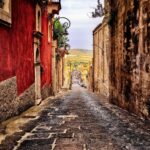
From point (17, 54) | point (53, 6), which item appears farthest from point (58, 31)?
A: point (17, 54)

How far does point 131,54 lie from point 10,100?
4.66 metres

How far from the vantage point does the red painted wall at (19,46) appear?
31.6ft

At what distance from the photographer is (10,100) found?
10.1 m

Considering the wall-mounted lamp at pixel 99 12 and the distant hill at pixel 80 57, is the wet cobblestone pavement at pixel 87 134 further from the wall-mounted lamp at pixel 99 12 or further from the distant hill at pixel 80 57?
the distant hill at pixel 80 57

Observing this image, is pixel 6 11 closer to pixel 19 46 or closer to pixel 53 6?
pixel 19 46

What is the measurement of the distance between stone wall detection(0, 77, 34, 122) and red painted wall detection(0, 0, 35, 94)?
0.70 feet

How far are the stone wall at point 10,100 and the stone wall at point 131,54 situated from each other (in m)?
3.83

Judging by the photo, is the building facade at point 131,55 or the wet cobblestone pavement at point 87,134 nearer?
the wet cobblestone pavement at point 87,134

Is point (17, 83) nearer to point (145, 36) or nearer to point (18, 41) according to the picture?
point (18, 41)

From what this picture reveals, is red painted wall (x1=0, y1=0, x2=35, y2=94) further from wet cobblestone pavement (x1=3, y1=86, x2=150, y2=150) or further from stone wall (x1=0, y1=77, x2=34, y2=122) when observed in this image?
wet cobblestone pavement (x1=3, y1=86, x2=150, y2=150)

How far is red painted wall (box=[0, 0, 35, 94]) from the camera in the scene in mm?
9626

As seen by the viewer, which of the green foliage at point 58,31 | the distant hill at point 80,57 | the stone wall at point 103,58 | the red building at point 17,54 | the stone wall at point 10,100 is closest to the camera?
the stone wall at point 10,100

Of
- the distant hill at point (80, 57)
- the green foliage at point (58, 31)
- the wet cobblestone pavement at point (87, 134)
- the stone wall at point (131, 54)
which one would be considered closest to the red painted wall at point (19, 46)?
the wet cobblestone pavement at point (87, 134)

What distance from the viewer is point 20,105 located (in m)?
11.7
